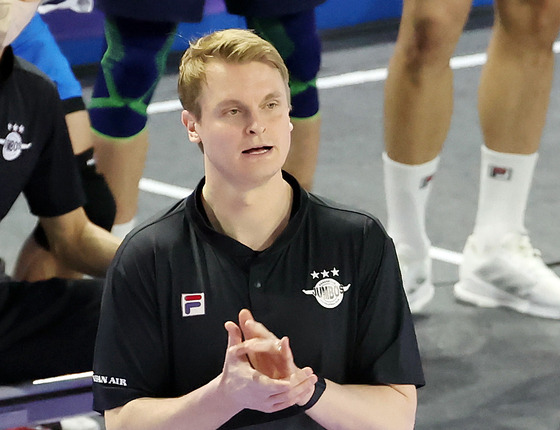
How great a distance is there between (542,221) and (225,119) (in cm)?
219

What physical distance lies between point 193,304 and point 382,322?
28 cm

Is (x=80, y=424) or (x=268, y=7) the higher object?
(x=268, y=7)

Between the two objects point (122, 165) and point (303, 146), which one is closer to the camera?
point (122, 165)

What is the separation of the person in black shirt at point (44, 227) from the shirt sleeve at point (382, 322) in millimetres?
658

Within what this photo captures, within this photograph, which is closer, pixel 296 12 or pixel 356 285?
pixel 356 285

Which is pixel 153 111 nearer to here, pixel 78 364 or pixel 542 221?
pixel 542 221

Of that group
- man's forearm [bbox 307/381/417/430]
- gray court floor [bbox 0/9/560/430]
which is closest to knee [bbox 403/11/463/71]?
gray court floor [bbox 0/9/560/430]

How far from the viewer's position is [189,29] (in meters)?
5.32

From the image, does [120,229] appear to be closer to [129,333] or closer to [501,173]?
[501,173]

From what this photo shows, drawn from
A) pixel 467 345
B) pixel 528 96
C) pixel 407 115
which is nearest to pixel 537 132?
pixel 528 96

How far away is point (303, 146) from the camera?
110 inches

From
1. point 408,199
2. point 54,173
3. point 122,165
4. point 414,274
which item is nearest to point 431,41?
point 408,199

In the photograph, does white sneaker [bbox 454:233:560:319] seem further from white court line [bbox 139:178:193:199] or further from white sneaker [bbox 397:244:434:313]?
white court line [bbox 139:178:193:199]

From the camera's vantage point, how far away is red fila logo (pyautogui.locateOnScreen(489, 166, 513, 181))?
2965mm
